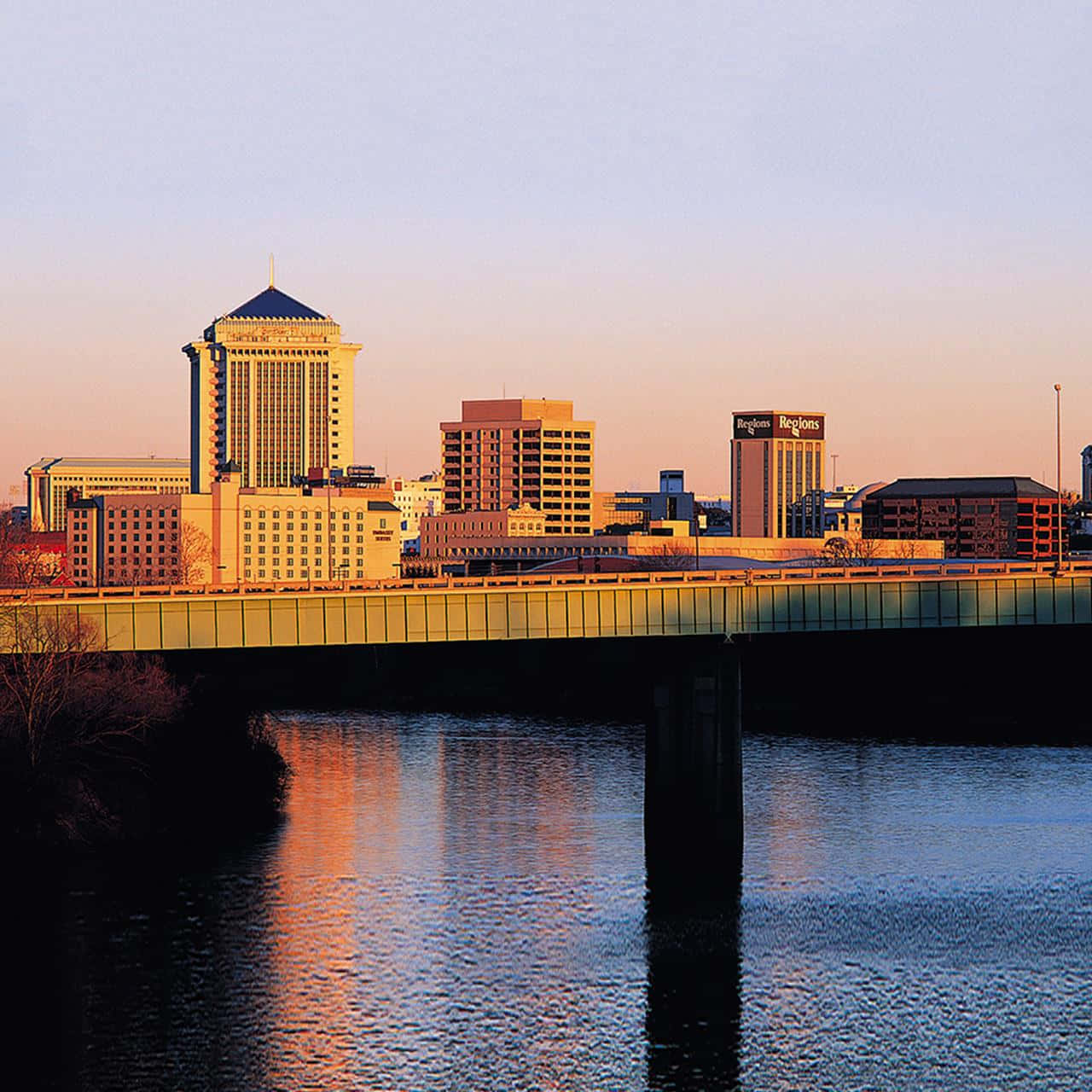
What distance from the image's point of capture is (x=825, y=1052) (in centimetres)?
5075

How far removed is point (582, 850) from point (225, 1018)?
25792 millimetres

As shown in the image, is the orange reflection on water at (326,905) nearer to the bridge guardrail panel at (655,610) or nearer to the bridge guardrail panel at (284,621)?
the bridge guardrail panel at (284,621)

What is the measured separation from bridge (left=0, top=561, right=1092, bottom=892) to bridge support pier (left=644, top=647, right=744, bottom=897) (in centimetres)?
7

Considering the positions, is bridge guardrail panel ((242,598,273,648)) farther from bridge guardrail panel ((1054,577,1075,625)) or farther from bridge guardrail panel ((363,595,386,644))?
bridge guardrail panel ((1054,577,1075,625))

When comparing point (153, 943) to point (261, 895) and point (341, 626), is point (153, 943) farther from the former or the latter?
point (341, 626)

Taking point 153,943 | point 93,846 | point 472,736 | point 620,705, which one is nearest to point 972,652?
point 620,705

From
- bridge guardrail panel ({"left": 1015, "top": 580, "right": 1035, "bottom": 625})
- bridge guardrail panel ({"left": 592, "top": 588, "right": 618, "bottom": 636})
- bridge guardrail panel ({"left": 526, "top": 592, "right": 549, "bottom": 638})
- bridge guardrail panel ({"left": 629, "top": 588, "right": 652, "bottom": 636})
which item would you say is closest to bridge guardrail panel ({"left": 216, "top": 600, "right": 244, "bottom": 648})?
bridge guardrail panel ({"left": 526, "top": 592, "right": 549, "bottom": 638})

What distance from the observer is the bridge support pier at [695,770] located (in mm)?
78875

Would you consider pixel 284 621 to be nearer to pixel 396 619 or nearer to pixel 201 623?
pixel 201 623

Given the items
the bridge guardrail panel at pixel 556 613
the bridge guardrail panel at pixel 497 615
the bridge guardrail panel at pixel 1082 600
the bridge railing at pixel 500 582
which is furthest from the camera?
the bridge guardrail panel at pixel 1082 600

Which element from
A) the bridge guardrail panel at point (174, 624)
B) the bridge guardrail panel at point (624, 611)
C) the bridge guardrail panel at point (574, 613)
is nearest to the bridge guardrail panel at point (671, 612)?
the bridge guardrail panel at point (624, 611)

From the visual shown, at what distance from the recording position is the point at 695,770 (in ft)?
273

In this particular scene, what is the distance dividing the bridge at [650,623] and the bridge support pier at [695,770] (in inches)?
2.8

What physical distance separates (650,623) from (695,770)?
624 cm
